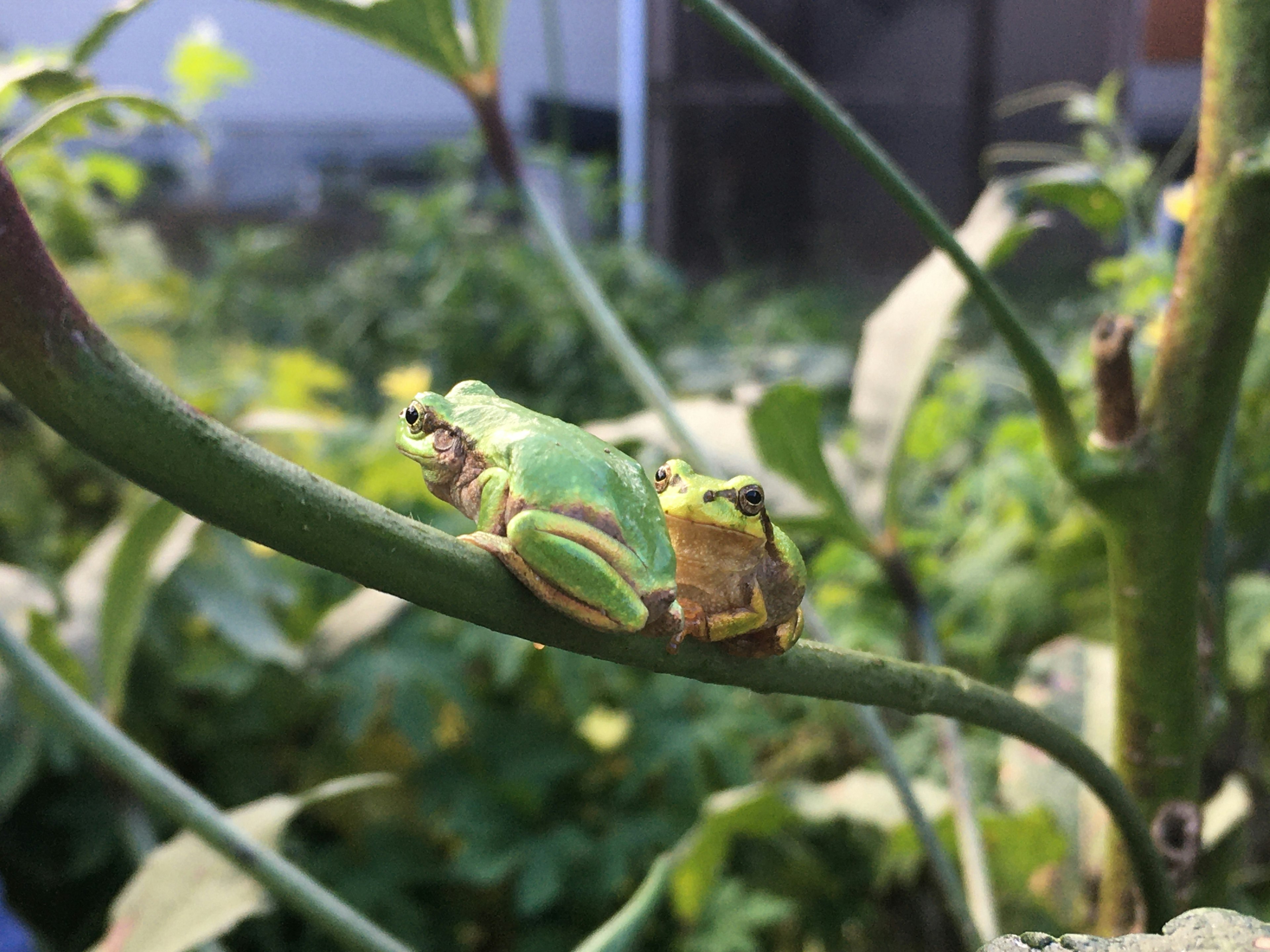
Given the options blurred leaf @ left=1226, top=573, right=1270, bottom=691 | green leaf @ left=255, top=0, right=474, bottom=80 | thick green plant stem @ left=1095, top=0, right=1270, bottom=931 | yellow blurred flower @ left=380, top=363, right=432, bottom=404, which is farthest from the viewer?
yellow blurred flower @ left=380, top=363, right=432, bottom=404

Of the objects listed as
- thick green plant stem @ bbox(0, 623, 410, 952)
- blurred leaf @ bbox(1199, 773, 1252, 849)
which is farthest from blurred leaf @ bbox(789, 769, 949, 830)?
thick green plant stem @ bbox(0, 623, 410, 952)

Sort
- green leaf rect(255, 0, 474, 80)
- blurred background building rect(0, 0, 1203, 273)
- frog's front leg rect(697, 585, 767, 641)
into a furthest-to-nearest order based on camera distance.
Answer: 1. blurred background building rect(0, 0, 1203, 273)
2. green leaf rect(255, 0, 474, 80)
3. frog's front leg rect(697, 585, 767, 641)

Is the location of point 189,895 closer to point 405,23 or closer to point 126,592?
point 126,592

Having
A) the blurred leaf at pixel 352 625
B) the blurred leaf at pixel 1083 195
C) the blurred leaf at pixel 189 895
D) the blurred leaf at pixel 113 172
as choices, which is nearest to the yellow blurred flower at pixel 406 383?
the blurred leaf at pixel 352 625

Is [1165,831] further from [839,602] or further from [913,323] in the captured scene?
[839,602]

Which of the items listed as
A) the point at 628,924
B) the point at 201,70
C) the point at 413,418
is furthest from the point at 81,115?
the point at 201,70

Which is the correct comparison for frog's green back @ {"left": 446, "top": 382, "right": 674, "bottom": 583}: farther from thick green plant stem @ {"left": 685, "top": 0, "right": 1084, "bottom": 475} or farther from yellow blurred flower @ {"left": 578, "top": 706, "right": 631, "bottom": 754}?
yellow blurred flower @ {"left": 578, "top": 706, "right": 631, "bottom": 754}

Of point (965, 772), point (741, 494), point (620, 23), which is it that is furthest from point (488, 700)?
point (620, 23)
